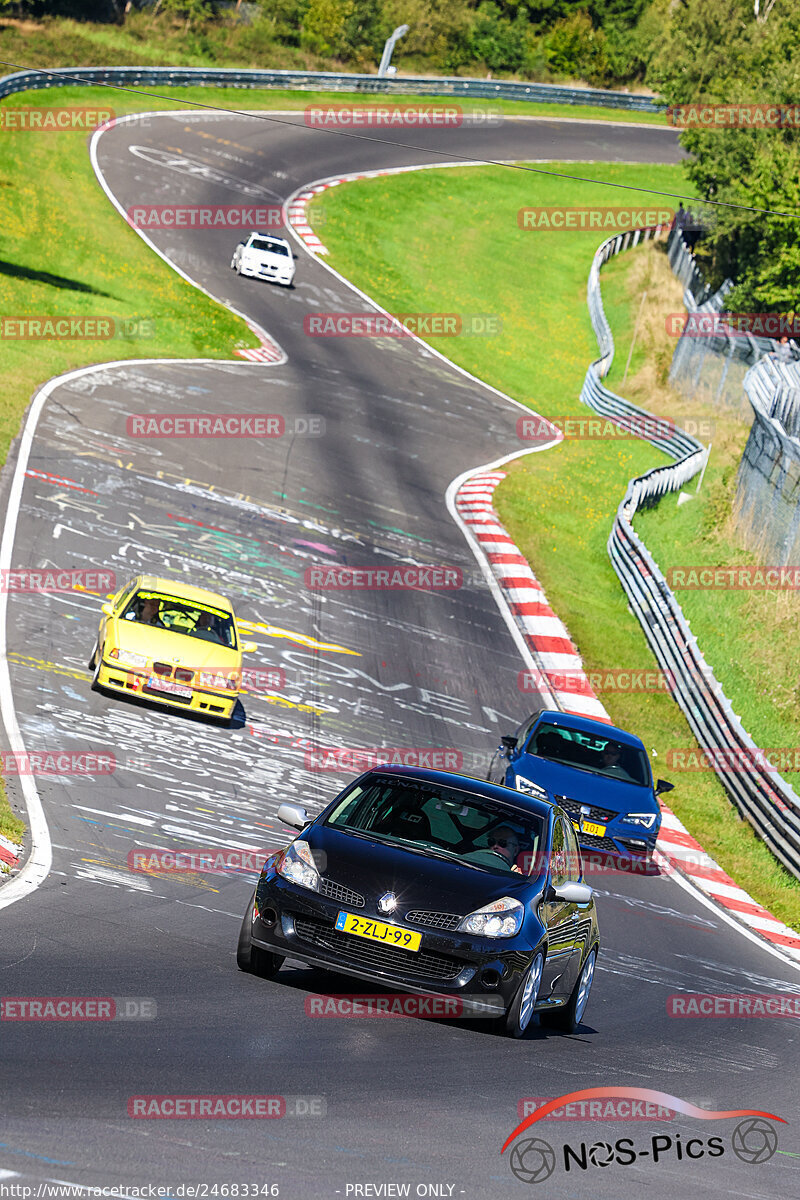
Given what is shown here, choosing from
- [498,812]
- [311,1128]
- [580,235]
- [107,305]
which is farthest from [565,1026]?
[580,235]

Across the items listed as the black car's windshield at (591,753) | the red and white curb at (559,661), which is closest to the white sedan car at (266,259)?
the red and white curb at (559,661)

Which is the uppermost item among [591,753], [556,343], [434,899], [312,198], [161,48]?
[434,899]

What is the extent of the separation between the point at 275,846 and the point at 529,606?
13.6m

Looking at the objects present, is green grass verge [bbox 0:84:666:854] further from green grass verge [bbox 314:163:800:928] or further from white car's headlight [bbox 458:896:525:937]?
white car's headlight [bbox 458:896:525:937]

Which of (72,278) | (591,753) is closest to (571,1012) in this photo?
(591,753)

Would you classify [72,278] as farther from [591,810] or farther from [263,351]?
[591,810]

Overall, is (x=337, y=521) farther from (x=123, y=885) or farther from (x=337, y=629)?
(x=123, y=885)

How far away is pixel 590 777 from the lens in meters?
17.4

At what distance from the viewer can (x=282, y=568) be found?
81.9 ft

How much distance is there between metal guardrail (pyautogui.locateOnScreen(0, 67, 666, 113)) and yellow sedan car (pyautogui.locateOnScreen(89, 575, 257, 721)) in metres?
37.6

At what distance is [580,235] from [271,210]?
54.0 feet

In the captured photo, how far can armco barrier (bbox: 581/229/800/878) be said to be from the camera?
19.5 metres

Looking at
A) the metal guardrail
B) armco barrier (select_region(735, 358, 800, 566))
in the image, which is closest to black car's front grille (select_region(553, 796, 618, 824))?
armco barrier (select_region(735, 358, 800, 566))

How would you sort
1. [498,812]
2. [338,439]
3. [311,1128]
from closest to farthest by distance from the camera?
[311,1128] → [498,812] → [338,439]
